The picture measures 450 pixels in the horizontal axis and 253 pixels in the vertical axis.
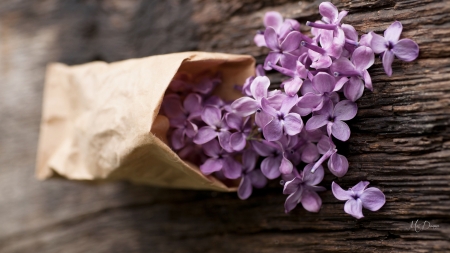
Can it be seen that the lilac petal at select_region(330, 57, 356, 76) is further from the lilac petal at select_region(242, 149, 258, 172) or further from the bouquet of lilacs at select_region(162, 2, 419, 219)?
the lilac petal at select_region(242, 149, 258, 172)

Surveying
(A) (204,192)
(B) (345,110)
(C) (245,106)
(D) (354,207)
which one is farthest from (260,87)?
(A) (204,192)

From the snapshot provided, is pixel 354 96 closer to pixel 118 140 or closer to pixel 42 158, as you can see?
pixel 118 140

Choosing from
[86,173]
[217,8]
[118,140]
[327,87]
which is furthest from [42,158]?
[327,87]

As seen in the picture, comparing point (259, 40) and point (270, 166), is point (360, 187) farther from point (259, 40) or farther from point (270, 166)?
point (259, 40)

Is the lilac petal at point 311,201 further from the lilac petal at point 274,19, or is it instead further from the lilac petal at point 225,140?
the lilac petal at point 274,19

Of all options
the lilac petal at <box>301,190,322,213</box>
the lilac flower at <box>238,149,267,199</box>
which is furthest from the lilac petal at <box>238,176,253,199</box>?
the lilac petal at <box>301,190,322,213</box>

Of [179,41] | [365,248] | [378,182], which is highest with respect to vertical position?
[179,41]
